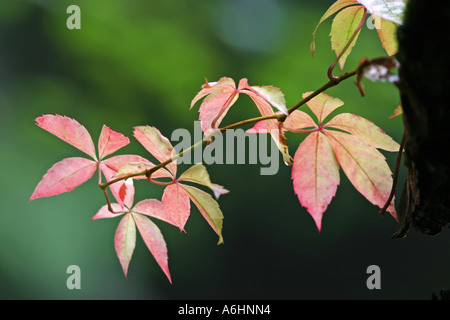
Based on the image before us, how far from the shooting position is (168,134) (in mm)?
2750

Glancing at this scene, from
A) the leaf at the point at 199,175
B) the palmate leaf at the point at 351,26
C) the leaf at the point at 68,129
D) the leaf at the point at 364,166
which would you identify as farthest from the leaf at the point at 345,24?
the leaf at the point at 68,129

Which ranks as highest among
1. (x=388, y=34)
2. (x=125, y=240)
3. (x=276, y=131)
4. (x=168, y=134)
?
(x=168, y=134)

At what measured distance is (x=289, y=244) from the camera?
8.86 ft

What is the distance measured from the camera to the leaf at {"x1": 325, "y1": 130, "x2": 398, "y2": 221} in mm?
415

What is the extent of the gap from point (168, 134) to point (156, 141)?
7.73ft

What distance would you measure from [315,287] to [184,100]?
1586 millimetres

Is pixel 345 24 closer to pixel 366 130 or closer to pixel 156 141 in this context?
pixel 366 130

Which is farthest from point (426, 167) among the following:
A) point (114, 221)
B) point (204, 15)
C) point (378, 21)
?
point (204, 15)

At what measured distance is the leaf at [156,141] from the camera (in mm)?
414

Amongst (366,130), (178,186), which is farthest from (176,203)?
(366,130)

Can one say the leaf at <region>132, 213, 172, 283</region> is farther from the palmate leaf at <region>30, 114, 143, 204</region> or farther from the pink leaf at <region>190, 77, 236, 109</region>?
the pink leaf at <region>190, 77, 236, 109</region>

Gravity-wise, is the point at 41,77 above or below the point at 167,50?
below

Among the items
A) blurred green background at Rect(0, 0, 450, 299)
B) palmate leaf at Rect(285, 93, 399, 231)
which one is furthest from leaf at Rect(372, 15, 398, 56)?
blurred green background at Rect(0, 0, 450, 299)
